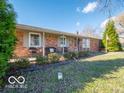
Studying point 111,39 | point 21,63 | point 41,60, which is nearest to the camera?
point 21,63

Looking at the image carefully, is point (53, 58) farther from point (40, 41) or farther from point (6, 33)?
point (6, 33)

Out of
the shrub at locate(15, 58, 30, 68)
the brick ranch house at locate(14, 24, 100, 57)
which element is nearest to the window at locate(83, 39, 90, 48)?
the brick ranch house at locate(14, 24, 100, 57)

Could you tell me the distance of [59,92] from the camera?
202 inches

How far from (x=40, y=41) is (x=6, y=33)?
11.0m

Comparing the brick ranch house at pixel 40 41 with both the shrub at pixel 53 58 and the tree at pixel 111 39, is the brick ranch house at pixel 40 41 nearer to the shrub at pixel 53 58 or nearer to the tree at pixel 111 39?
the shrub at pixel 53 58

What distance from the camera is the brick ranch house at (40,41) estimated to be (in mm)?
14775

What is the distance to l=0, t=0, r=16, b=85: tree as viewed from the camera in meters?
5.23

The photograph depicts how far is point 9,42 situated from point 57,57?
6.85 meters

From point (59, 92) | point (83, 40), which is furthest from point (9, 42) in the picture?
point (83, 40)

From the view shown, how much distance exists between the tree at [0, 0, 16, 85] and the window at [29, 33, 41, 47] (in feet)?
32.3

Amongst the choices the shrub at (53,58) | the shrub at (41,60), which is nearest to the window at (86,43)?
the shrub at (53,58)

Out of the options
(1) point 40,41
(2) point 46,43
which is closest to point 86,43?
(2) point 46,43

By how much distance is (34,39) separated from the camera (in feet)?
52.8

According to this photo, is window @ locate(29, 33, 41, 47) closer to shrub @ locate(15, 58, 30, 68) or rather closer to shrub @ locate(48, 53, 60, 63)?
shrub @ locate(48, 53, 60, 63)
